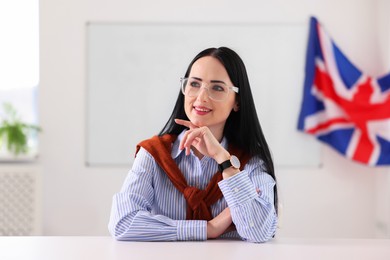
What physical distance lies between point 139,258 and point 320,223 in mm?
3533

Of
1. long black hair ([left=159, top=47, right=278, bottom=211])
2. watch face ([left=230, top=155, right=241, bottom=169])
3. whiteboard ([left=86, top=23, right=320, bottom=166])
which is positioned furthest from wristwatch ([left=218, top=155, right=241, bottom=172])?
whiteboard ([left=86, top=23, right=320, bottom=166])

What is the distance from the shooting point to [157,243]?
173cm

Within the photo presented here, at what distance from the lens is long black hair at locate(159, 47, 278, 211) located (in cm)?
193

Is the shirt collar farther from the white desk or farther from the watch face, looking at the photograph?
the white desk

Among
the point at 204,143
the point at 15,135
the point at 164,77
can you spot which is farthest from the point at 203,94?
the point at 15,135

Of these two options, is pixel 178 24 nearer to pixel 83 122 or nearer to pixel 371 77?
pixel 83 122

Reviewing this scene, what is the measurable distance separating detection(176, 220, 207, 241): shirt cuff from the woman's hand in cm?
21

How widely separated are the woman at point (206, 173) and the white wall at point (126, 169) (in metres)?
2.83

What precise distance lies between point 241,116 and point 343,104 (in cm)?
295

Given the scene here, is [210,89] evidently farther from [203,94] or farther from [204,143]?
[204,143]

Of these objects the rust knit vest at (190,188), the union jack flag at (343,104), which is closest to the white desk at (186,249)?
the rust knit vest at (190,188)

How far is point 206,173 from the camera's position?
1943mm

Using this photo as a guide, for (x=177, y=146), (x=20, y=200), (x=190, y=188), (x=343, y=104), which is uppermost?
(x=343, y=104)

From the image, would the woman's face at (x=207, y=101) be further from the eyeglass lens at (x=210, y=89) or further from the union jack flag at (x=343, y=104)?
the union jack flag at (x=343, y=104)
